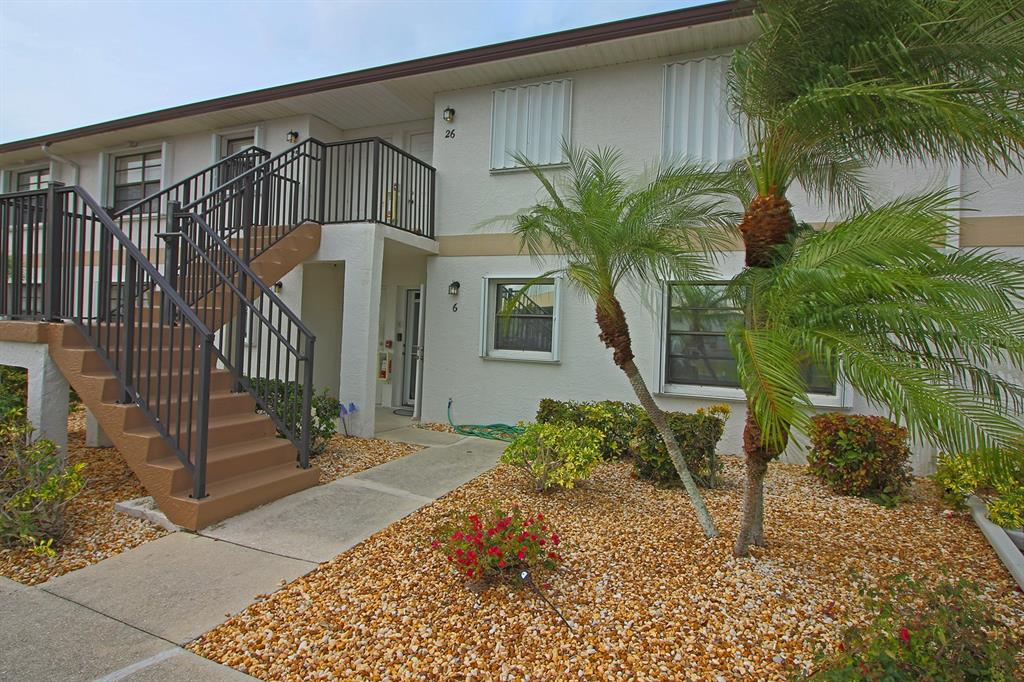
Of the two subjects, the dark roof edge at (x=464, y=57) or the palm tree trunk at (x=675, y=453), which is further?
the dark roof edge at (x=464, y=57)

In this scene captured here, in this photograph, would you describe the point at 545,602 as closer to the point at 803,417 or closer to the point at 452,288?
the point at 803,417

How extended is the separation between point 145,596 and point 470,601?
1.95 meters

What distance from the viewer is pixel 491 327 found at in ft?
27.7

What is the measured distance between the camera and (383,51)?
70.9ft

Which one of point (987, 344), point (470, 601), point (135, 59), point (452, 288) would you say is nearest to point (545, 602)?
point (470, 601)

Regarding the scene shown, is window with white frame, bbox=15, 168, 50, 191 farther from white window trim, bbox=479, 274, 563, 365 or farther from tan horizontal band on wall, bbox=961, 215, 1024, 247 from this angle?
tan horizontal band on wall, bbox=961, 215, 1024, 247

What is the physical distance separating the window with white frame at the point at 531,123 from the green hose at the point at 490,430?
3.95 m

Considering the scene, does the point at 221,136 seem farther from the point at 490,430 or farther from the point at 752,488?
the point at 752,488

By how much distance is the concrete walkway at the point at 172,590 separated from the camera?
262 cm

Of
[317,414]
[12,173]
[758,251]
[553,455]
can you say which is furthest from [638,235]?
[12,173]

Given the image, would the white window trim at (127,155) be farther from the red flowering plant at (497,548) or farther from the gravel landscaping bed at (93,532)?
the red flowering plant at (497,548)

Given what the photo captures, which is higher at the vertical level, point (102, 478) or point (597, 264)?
point (597, 264)

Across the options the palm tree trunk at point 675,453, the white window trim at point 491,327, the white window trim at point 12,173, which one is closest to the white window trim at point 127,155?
the white window trim at point 12,173

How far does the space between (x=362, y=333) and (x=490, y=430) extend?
235 centimetres
